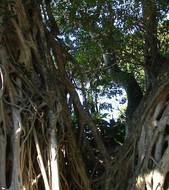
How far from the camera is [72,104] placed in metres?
3.35

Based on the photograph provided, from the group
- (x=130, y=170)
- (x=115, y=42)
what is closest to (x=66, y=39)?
(x=115, y=42)

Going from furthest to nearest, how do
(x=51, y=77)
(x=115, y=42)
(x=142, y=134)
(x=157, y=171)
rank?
(x=115, y=42), (x=51, y=77), (x=142, y=134), (x=157, y=171)

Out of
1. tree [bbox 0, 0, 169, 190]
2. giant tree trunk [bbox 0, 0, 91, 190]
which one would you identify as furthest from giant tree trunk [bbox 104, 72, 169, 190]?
giant tree trunk [bbox 0, 0, 91, 190]

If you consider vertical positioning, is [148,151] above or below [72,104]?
below

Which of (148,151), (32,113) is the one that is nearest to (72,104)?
(32,113)

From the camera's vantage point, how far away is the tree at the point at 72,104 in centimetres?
284

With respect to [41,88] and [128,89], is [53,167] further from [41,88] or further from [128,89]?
[128,89]

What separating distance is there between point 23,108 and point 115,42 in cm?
112

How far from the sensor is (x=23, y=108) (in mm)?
2936

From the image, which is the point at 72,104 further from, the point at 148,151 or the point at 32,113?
the point at 148,151

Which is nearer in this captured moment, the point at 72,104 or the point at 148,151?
the point at 148,151

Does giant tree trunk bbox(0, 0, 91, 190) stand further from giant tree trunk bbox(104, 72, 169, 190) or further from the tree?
giant tree trunk bbox(104, 72, 169, 190)

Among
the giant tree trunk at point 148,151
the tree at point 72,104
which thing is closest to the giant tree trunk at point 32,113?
the tree at point 72,104

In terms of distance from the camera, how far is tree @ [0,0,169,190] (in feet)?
9.32
